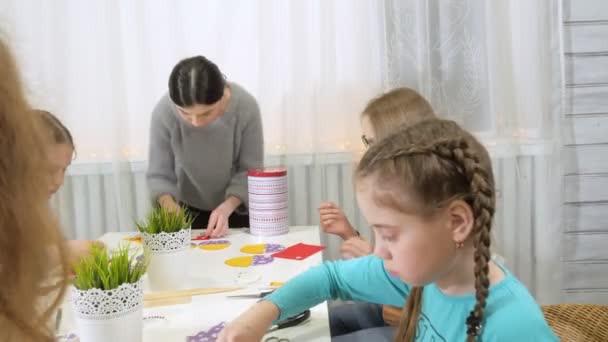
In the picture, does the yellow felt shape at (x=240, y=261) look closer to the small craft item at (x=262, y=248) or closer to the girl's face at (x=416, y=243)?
the small craft item at (x=262, y=248)

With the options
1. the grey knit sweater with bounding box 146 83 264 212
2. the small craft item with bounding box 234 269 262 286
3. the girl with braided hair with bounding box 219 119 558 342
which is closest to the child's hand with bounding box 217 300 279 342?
the girl with braided hair with bounding box 219 119 558 342

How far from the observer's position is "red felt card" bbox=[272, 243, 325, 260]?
1.40 metres

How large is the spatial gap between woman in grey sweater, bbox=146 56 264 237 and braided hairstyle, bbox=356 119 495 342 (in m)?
0.99

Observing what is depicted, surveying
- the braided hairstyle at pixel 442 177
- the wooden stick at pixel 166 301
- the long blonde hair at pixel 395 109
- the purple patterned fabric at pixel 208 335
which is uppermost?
the long blonde hair at pixel 395 109

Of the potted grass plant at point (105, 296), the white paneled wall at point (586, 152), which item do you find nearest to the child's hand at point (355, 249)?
the potted grass plant at point (105, 296)

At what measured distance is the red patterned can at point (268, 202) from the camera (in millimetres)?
1586

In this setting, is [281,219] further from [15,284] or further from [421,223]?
[15,284]

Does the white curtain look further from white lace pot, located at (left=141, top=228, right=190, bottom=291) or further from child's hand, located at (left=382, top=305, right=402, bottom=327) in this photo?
white lace pot, located at (left=141, top=228, right=190, bottom=291)

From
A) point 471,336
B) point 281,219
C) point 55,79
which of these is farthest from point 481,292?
point 55,79

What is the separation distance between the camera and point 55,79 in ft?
6.91

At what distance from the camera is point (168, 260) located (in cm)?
119

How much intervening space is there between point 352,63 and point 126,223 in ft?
3.22

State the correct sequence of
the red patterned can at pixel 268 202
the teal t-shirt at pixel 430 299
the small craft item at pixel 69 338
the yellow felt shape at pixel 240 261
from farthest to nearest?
the red patterned can at pixel 268 202, the yellow felt shape at pixel 240 261, the small craft item at pixel 69 338, the teal t-shirt at pixel 430 299

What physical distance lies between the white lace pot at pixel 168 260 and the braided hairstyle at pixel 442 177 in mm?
467
